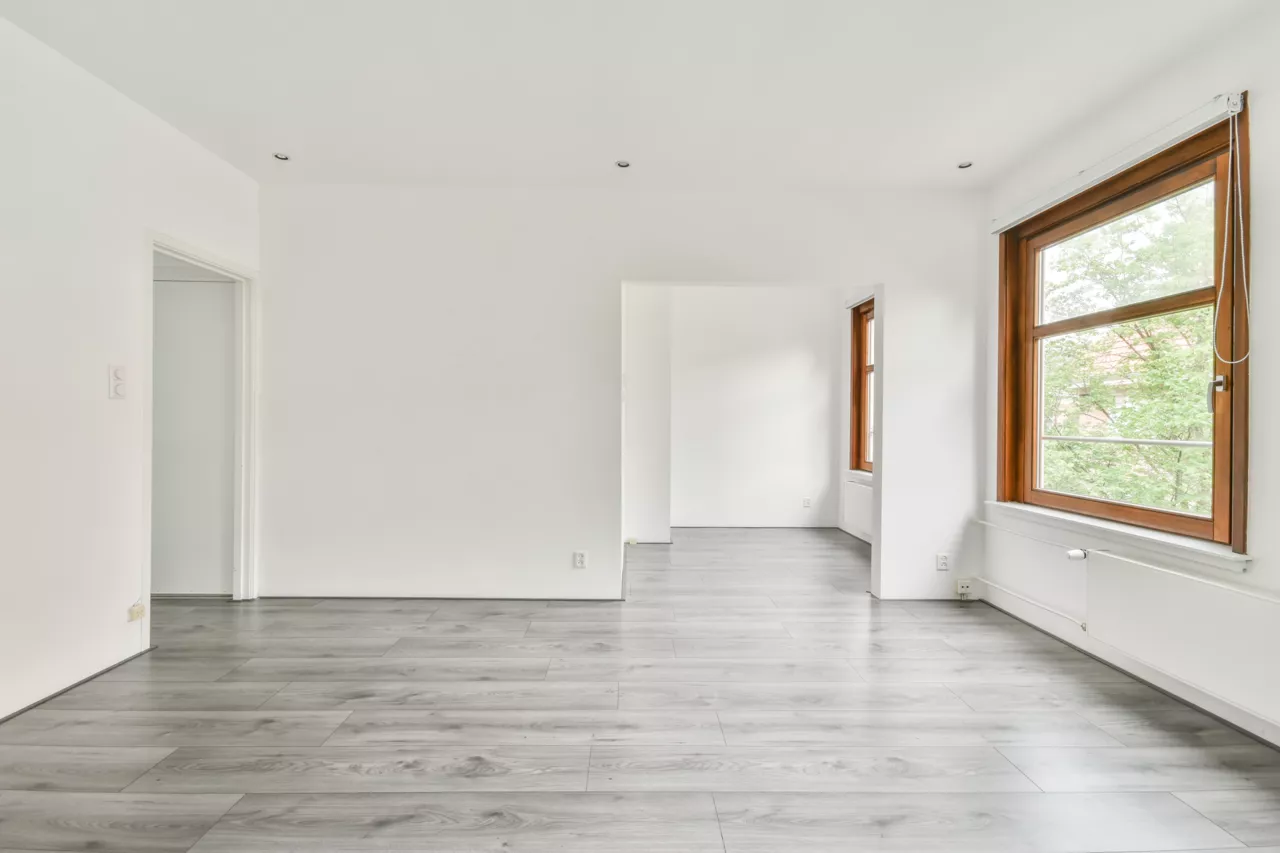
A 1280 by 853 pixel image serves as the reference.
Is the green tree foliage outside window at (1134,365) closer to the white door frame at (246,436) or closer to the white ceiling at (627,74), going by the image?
the white ceiling at (627,74)

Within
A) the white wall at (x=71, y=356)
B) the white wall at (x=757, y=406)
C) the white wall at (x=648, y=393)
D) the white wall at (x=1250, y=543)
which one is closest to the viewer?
the white wall at (x=1250, y=543)

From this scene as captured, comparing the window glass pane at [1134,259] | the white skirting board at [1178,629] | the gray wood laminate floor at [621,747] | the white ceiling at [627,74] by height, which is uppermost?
the white ceiling at [627,74]

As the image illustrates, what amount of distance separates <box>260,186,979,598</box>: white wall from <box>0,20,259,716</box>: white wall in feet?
3.32

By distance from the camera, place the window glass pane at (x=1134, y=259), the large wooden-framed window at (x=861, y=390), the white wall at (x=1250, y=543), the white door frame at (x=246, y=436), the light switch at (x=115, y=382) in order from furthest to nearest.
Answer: the large wooden-framed window at (x=861, y=390), the white door frame at (x=246, y=436), the light switch at (x=115, y=382), the window glass pane at (x=1134, y=259), the white wall at (x=1250, y=543)

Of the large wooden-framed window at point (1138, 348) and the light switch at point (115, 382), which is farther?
the light switch at point (115, 382)

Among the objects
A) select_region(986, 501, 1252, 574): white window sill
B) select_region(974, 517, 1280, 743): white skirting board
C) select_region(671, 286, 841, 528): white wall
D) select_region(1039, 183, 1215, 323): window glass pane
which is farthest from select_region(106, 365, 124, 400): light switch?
select_region(671, 286, 841, 528): white wall

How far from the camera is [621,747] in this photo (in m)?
2.29

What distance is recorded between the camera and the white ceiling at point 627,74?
243 centimetres

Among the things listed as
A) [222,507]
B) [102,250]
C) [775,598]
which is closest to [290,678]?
[222,507]

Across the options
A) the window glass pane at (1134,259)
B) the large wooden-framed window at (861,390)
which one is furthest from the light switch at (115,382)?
the large wooden-framed window at (861,390)

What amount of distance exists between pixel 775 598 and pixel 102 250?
411 cm

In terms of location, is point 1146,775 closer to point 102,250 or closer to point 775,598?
point 775,598

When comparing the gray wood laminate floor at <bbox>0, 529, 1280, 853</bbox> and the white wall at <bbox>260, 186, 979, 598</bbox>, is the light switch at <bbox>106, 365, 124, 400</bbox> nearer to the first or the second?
the white wall at <bbox>260, 186, 979, 598</bbox>

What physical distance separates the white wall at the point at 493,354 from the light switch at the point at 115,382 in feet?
3.78
